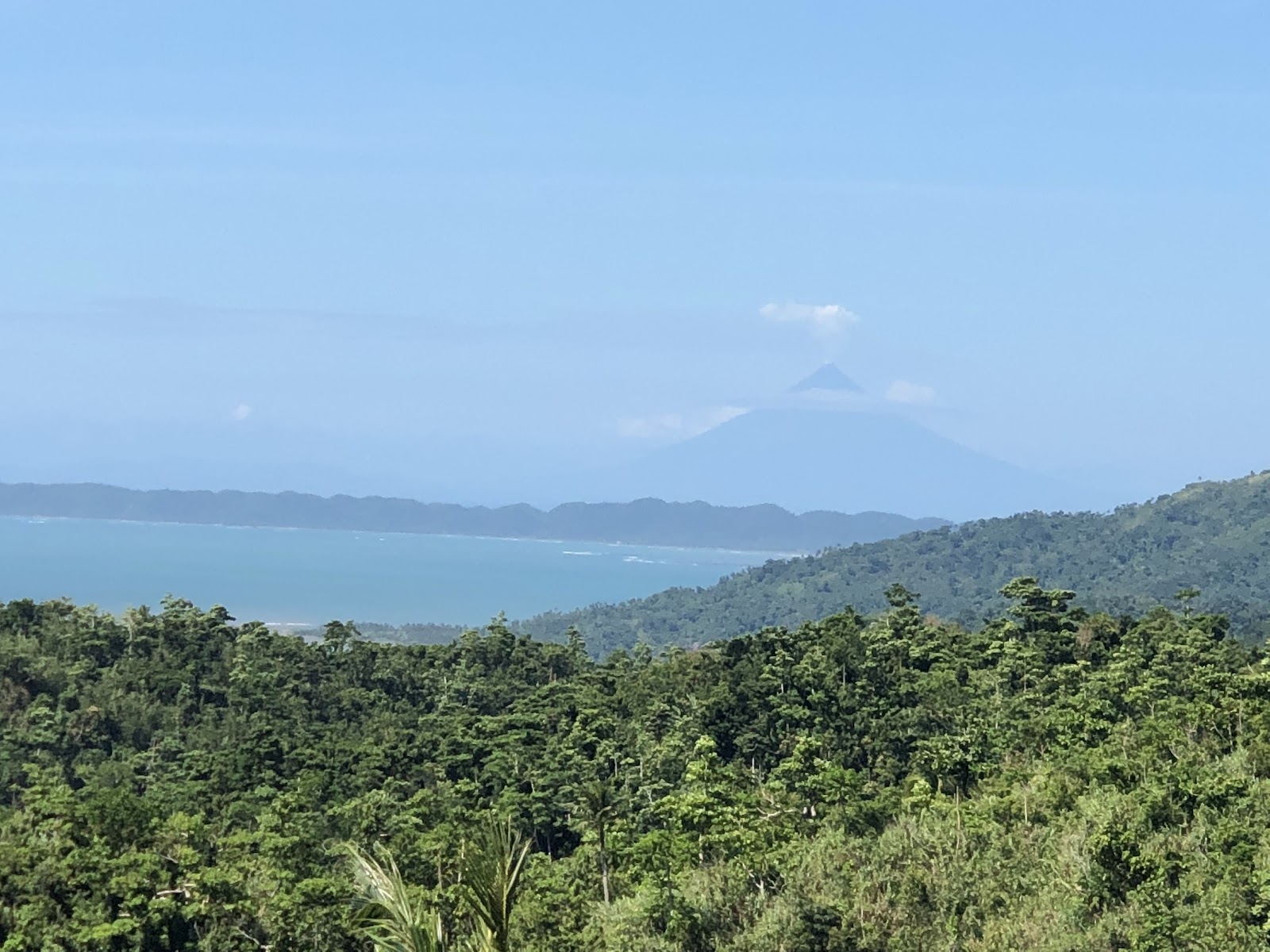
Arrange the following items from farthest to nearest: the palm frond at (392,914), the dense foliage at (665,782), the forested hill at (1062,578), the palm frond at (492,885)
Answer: the forested hill at (1062,578) → the dense foliage at (665,782) → the palm frond at (492,885) → the palm frond at (392,914)

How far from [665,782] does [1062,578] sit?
479ft

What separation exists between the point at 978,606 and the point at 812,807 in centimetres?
13776

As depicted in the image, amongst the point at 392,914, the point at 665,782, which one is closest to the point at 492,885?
the point at 392,914

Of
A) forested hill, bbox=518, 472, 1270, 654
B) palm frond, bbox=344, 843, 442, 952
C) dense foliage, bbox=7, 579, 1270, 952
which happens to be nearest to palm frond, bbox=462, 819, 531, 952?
palm frond, bbox=344, 843, 442, 952

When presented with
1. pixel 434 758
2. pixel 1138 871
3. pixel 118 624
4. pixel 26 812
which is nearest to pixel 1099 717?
pixel 1138 871

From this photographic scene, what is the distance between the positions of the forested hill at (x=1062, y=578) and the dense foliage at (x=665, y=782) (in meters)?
104

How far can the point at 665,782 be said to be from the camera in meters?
46.2

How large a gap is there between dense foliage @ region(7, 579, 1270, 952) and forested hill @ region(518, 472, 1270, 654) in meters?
104

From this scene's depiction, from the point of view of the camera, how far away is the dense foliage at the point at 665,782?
30484mm

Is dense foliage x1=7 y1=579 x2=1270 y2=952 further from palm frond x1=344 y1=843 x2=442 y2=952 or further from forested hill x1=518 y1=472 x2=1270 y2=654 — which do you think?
forested hill x1=518 y1=472 x2=1270 y2=654

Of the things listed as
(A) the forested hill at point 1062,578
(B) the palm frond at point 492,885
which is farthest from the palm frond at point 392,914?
(A) the forested hill at point 1062,578

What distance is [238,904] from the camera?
33.5 metres

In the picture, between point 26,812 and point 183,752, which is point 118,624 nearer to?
point 183,752

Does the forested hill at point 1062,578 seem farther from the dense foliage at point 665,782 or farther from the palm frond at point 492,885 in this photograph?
the palm frond at point 492,885
